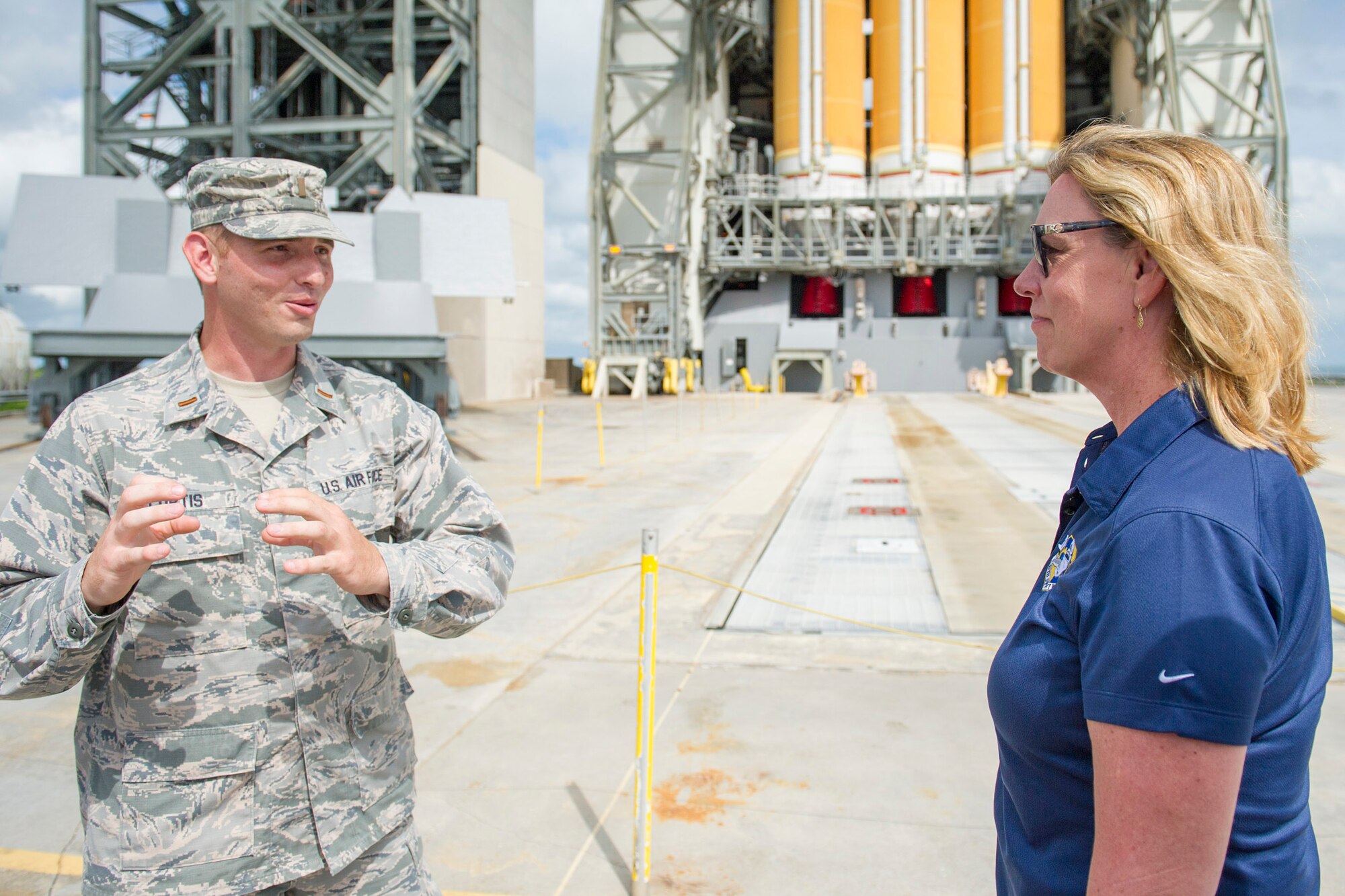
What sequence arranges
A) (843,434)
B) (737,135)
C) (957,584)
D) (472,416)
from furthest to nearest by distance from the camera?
(737,135) < (472,416) < (843,434) < (957,584)

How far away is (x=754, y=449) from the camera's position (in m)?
16.3

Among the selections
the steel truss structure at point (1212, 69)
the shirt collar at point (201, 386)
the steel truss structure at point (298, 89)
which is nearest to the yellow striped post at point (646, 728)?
the shirt collar at point (201, 386)

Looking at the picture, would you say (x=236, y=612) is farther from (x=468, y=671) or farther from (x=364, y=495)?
(x=468, y=671)

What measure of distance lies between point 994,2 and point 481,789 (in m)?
42.8

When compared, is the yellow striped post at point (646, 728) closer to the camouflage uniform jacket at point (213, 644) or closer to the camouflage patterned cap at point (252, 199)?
the camouflage uniform jacket at point (213, 644)

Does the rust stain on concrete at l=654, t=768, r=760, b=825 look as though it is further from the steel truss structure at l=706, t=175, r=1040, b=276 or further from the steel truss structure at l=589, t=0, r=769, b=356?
the steel truss structure at l=706, t=175, r=1040, b=276

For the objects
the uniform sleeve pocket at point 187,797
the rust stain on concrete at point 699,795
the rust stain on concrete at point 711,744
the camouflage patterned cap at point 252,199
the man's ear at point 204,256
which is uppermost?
the camouflage patterned cap at point 252,199

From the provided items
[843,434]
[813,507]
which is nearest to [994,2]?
[843,434]

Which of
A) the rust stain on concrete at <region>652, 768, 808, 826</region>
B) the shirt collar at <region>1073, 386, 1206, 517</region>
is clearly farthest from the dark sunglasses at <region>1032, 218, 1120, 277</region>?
the rust stain on concrete at <region>652, 768, 808, 826</region>

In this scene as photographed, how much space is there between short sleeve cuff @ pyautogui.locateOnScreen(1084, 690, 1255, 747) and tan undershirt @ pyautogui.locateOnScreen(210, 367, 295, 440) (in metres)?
1.67

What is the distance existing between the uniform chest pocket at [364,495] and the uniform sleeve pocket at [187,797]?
0.45m

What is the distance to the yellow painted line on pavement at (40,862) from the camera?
314 centimetres

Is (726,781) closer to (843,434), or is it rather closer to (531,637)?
(531,637)

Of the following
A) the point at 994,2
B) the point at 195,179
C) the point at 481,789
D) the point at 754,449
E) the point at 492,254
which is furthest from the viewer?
the point at 994,2
